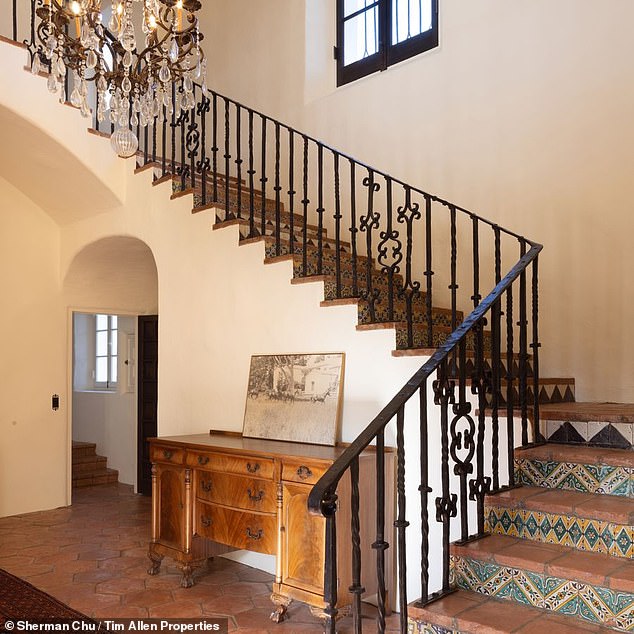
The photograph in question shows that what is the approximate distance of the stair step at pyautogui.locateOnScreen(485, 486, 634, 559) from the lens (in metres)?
2.66

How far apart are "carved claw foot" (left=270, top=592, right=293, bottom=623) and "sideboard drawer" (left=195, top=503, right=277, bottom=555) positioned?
0.81ft

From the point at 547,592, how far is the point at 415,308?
2.45m

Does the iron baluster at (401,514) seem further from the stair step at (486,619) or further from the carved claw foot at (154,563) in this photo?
the carved claw foot at (154,563)

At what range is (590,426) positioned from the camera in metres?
3.44

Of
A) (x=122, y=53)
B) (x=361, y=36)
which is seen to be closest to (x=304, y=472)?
(x=122, y=53)

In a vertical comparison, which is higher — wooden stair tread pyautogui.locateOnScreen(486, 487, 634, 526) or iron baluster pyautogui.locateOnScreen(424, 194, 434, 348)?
iron baluster pyautogui.locateOnScreen(424, 194, 434, 348)

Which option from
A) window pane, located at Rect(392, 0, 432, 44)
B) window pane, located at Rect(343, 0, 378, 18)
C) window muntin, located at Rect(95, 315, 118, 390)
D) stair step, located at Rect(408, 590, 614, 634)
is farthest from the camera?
window muntin, located at Rect(95, 315, 118, 390)

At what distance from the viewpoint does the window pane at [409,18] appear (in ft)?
18.3

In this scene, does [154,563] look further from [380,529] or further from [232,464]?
[380,529]

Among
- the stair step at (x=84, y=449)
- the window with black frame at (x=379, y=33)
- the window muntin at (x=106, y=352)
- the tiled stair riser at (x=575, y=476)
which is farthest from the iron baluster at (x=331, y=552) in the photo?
the window muntin at (x=106, y=352)

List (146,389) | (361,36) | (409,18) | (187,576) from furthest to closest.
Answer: (146,389)
(361,36)
(409,18)
(187,576)

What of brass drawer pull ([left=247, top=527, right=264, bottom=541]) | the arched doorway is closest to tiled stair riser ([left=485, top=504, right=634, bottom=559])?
brass drawer pull ([left=247, top=527, right=264, bottom=541])

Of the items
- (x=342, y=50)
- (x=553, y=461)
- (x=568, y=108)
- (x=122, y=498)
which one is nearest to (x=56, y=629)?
(x=553, y=461)

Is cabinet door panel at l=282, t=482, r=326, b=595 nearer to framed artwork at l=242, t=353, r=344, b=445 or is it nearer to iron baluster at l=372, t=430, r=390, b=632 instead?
framed artwork at l=242, t=353, r=344, b=445
